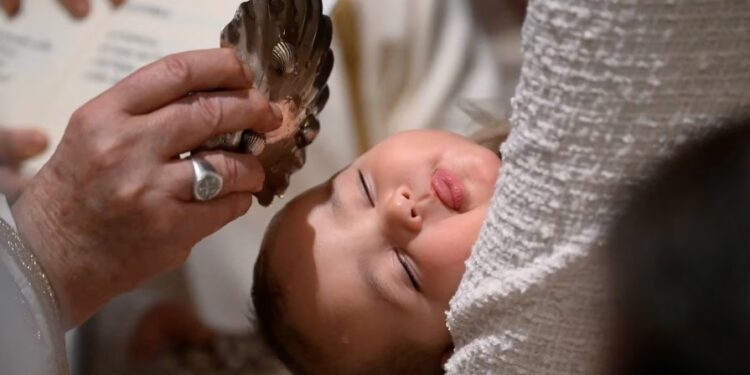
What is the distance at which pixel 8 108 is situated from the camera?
996mm

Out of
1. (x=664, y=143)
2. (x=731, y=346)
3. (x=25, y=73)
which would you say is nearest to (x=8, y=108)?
(x=25, y=73)

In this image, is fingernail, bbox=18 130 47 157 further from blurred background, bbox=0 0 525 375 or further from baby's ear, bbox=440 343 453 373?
baby's ear, bbox=440 343 453 373

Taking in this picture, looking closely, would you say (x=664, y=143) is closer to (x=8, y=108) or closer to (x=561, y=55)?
(x=561, y=55)

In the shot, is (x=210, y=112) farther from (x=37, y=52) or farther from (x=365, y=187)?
(x=37, y=52)

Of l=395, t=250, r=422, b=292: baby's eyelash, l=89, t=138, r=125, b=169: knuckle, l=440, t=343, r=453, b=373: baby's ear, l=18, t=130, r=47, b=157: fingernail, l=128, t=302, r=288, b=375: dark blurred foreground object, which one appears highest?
l=89, t=138, r=125, b=169: knuckle

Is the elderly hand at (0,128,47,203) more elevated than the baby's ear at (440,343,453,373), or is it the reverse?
the elderly hand at (0,128,47,203)

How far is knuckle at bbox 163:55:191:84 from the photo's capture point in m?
0.68

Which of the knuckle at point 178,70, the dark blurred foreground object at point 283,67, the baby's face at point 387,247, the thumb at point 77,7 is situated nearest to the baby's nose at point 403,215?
the baby's face at point 387,247

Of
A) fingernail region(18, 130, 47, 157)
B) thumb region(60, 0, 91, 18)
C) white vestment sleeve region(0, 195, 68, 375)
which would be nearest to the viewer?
white vestment sleeve region(0, 195, 68, 375)

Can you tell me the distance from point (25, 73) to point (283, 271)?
0.40 m

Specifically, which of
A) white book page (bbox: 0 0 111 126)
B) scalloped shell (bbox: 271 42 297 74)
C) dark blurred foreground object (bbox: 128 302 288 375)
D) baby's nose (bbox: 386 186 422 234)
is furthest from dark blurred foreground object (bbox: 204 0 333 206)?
white book page (bbox: 0 0 111 126)

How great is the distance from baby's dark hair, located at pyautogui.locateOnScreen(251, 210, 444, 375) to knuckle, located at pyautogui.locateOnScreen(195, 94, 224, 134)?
21 centimetres

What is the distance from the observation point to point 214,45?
964mm

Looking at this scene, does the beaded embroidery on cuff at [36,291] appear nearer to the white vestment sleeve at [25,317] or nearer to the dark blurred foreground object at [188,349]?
the white vestment sleeve at [25,317]
